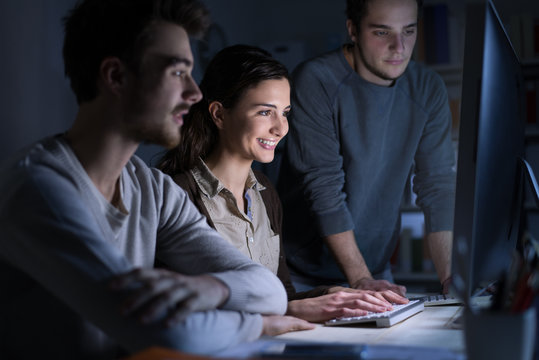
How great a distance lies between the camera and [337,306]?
3.78 feet

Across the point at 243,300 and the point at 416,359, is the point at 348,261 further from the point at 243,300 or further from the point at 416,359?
the point at 416,359

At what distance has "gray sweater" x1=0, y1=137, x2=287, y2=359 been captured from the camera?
0.77 metres

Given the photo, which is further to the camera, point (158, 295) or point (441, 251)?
point (441, 251)

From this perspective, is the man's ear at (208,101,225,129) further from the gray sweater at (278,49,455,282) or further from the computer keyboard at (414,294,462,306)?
the computer keyboard at (414,294,462,306)

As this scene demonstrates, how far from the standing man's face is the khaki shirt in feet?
2.10

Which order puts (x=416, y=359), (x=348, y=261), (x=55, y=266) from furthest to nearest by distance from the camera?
(x=348, y=261)
(x=55, y=266)
(x=416, y=359)

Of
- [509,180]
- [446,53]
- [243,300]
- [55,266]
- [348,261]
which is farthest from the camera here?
[446,53]

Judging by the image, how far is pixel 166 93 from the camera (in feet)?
3.08

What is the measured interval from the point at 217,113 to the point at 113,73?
0.60 metres

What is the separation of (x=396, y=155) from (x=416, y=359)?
1.28 m

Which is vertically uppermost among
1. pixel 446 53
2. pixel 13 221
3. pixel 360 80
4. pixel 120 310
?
pixel 446 53

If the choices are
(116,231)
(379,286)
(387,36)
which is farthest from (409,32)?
(116,231)

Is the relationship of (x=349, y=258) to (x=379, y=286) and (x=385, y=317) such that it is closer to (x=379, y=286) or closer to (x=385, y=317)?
(x=379, y=286)

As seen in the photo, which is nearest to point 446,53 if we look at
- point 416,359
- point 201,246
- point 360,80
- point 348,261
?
point 360,80
